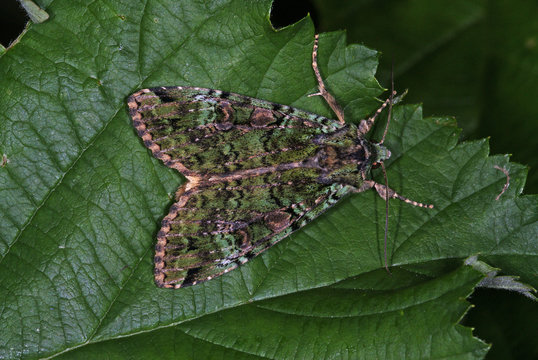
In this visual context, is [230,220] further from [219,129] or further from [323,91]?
[323,91]

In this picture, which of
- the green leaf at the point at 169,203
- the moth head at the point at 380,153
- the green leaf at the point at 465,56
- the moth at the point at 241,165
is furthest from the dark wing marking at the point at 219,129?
the green leaf at the point at 465,56

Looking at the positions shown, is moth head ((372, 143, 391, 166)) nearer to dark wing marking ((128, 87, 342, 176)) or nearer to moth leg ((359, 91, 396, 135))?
moth leg ((359, 91, 396, 135))

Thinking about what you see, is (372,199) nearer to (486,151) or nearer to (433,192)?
(433,192)

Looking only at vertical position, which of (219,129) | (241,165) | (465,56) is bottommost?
(241,165)

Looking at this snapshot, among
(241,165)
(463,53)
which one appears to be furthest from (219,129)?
(463,53)

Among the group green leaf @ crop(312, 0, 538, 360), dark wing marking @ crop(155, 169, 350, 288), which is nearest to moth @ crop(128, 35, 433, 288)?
dark wing marking @ crop(155, 169, 350, 288)

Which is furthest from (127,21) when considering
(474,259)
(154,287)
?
(474,259)
